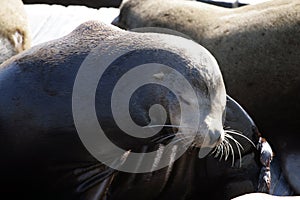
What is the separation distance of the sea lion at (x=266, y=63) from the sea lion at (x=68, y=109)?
1.45 m

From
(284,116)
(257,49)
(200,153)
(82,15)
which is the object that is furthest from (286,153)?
(82,15)

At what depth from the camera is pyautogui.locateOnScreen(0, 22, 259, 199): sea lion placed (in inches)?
95.8

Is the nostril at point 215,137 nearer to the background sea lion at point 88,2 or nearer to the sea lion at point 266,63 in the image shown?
the sea lion at point 266,63

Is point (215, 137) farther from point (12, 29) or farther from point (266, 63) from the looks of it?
point (12, 29)

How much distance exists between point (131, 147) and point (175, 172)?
40 cm

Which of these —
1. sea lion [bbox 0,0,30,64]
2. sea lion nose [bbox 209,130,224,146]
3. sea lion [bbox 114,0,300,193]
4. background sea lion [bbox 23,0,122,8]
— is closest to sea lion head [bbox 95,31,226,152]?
sea lion nose [bbox 209,130,224,146]

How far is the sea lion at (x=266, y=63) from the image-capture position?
4.00m

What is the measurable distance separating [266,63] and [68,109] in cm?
192

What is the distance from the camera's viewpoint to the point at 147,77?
8.02 feet

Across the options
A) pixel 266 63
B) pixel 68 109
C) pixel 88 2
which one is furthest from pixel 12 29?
pixel 88 2

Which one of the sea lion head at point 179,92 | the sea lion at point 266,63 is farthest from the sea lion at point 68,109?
the sea lion at point 266,63

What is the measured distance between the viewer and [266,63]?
4.10 meters

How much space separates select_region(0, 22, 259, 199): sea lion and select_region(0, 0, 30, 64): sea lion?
1808mm

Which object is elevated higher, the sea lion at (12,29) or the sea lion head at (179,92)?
the sea lion head at (179,92)
